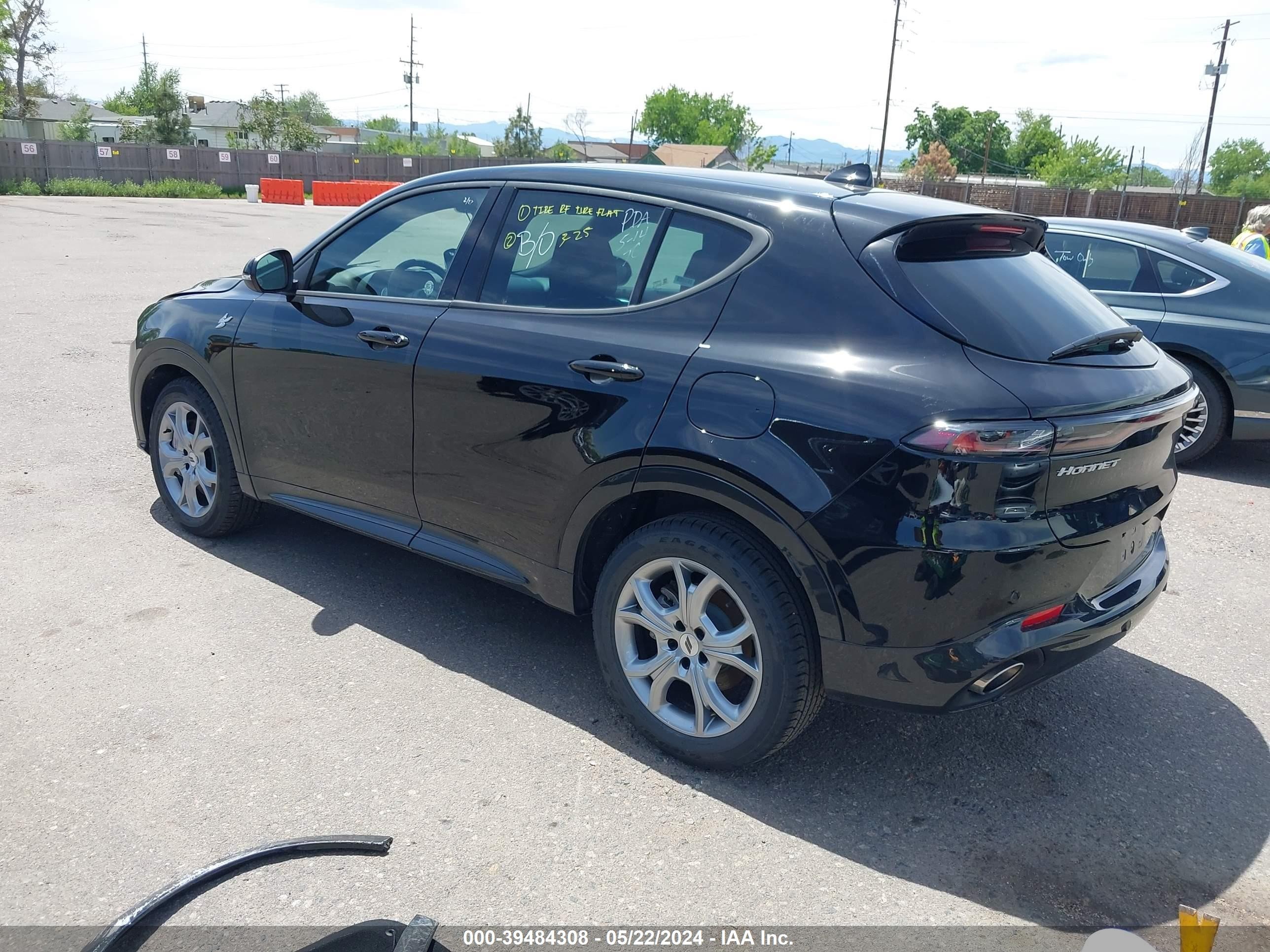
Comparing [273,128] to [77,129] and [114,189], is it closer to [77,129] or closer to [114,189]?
[77,129]

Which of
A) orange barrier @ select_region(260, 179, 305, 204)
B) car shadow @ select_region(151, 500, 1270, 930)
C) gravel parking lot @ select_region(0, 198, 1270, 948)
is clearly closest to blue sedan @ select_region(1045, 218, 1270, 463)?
gravel parking lot @ select_region(0, 198, 1270, 948)

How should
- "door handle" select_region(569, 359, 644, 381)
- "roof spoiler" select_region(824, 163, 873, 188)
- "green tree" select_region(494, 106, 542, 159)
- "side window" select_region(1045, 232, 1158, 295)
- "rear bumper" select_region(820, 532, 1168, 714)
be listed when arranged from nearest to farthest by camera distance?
"rear bumper" select_region(820, 532, 1168, 714)
"door handle" select_region(569, 359, 644, 381)
"roof spoiler" select_region(824, 163, 873, 188)
"side window" select_region(1045, 232, 1158, 295)
"green tree" select_region(494, 106, 542, 159)

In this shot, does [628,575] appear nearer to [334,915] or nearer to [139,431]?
[334,915]

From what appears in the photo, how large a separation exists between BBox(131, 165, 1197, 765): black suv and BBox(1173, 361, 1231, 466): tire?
4.04 metres

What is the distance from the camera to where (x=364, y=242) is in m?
4.45

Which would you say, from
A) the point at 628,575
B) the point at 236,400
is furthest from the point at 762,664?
the point at 236,400

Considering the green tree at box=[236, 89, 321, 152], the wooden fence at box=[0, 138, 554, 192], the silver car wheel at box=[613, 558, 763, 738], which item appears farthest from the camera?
the green tree at box=[236, 89, 321, 152]

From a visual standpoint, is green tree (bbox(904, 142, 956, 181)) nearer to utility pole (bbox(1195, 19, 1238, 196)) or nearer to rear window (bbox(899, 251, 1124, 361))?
utility pole (bbox(1195, 19, 1238, 196))

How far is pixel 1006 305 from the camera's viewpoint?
317 cm

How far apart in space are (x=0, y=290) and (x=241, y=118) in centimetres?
5449

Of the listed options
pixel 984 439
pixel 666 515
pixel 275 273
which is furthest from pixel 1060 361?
pixel 275 273

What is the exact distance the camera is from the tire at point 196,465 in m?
4.91

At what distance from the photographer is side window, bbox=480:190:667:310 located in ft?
11.8

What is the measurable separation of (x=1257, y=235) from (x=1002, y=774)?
775 centimetres
